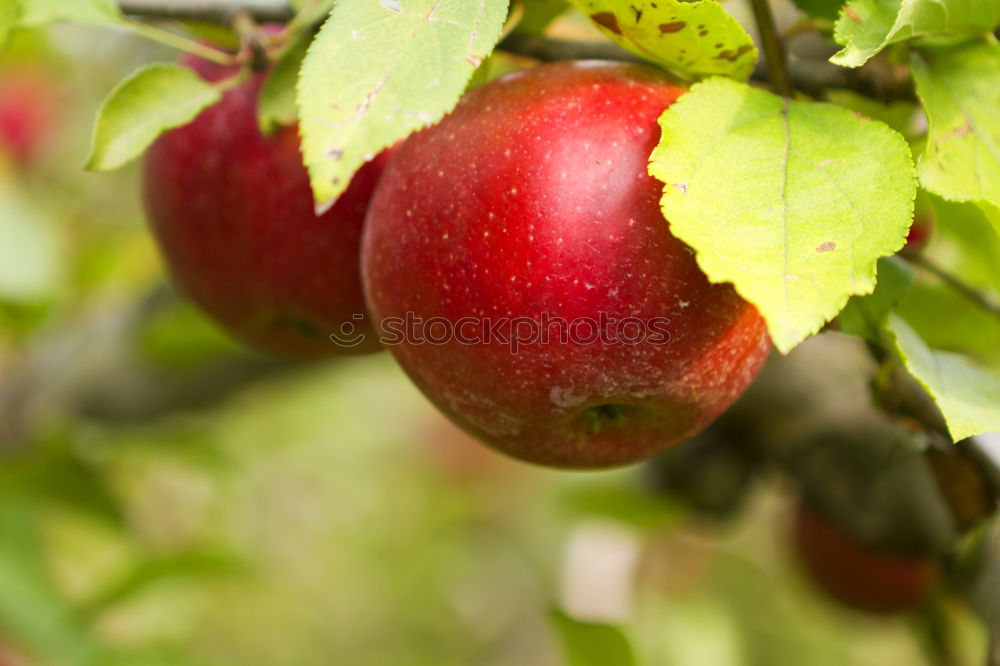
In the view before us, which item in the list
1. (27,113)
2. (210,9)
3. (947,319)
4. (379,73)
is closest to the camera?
(379,73)

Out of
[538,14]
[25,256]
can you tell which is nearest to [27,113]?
[25,256]

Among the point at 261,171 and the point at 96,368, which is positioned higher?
the point at 261,171

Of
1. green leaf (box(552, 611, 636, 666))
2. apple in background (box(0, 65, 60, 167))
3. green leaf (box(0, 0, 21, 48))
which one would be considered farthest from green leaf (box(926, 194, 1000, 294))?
apple in background (box(0, 65, 60, 167))

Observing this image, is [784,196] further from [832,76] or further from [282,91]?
[282,91]

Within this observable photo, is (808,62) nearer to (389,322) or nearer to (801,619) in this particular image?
(389,322)

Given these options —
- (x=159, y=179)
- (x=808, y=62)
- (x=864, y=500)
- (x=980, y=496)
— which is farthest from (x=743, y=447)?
(x=159, y=179)

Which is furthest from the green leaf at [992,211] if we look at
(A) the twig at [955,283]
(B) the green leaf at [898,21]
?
(A) the twig at [955,283]

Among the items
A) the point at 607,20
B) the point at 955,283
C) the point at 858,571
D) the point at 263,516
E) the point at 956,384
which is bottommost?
the point at 263,516
